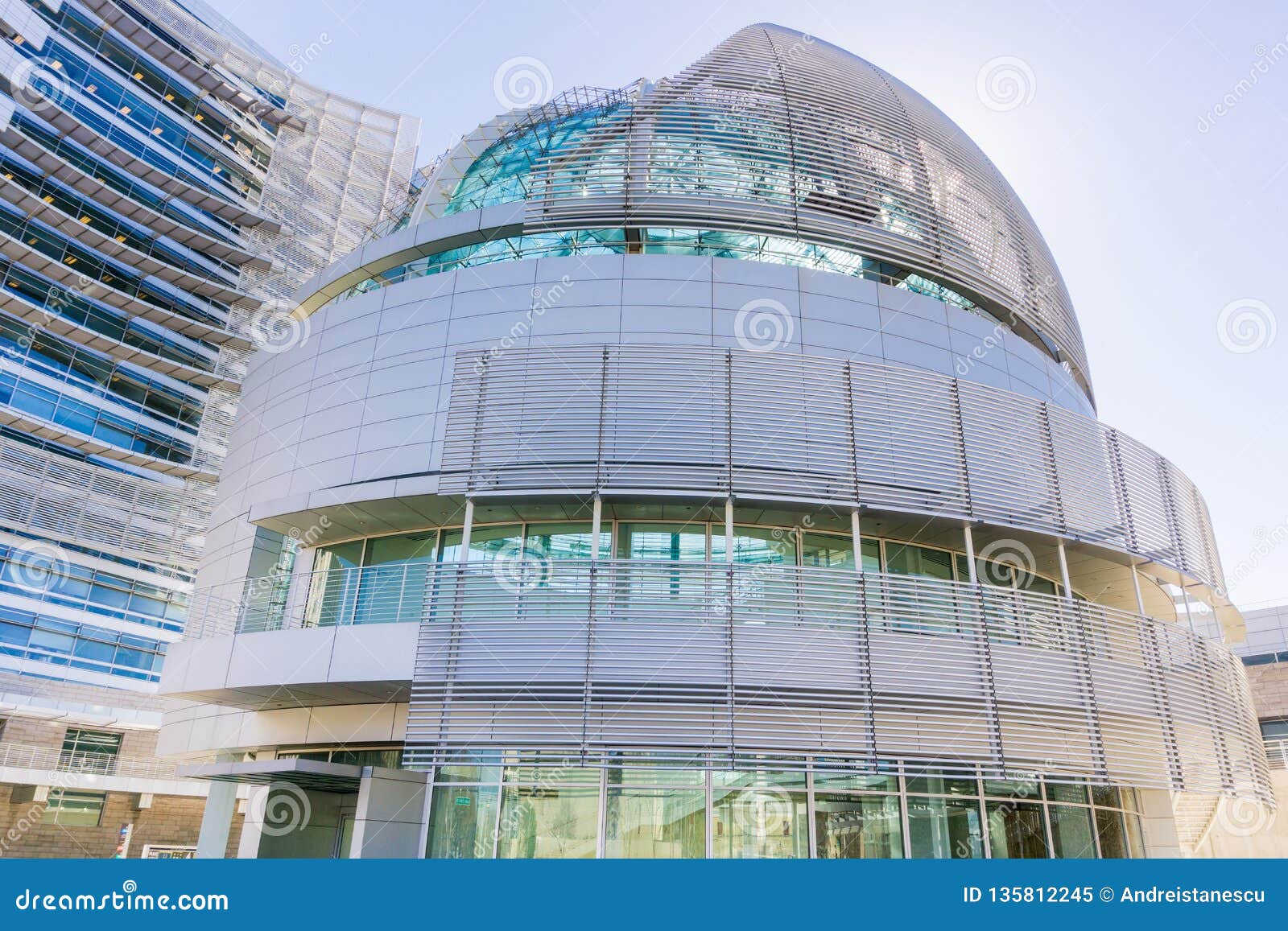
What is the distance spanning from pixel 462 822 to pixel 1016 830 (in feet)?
28.1

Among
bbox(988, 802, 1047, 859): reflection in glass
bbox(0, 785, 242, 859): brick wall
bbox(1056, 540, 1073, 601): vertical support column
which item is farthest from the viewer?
bbox(0, 785, 242, 859): brick wall

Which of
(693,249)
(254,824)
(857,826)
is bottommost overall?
(254,824)

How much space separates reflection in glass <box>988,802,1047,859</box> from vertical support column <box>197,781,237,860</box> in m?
14.1

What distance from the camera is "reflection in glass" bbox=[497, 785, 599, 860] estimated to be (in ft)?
39.2

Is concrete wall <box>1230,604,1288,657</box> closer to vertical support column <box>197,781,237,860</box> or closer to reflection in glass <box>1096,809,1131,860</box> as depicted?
reflection in glass <box>1096,809,1131,860</box>

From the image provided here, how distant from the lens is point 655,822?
12.0 m

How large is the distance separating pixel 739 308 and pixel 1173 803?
1242 centimetres

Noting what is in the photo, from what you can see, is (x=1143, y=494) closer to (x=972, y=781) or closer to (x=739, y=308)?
(x=972, y=781)

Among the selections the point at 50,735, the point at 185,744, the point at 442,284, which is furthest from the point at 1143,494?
the point at 50,735

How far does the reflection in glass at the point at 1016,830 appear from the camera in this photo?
1317cm

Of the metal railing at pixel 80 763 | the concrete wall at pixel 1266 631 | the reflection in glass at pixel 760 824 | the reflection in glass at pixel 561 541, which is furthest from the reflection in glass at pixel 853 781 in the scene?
the concrete wall at pixel 1266 631

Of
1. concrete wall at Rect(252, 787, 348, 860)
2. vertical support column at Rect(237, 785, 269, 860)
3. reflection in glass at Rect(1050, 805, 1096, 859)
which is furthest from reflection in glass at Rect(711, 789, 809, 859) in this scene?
vertical support column at Rect(237, 785, 269, 860)

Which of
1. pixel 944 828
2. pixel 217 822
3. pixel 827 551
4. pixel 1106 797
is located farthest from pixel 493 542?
pixel 1106 797

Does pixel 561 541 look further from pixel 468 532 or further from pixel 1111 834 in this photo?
pixel 1111 834
